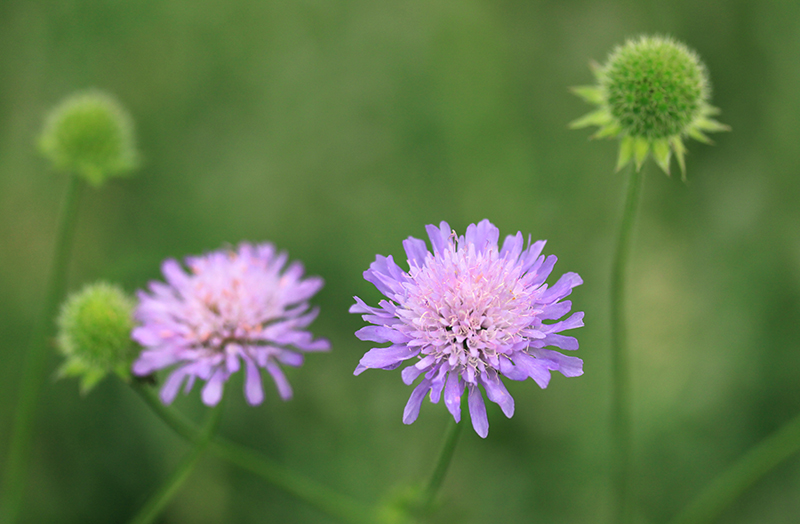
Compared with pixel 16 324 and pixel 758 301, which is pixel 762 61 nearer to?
pixel 758 301

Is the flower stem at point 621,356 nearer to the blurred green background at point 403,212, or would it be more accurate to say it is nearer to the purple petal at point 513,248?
the purple petal at point 513,248

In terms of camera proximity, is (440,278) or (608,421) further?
(608,421)

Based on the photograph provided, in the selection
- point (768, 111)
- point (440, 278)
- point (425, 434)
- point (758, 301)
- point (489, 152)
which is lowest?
point (425, 434)

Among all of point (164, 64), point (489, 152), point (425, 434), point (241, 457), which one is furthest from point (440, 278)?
point (164, 64)

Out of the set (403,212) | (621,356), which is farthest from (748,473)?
(403,212)

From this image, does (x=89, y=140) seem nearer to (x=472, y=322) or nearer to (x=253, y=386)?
(x=253, y=386)

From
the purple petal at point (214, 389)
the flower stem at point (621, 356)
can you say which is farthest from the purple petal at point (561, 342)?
the purple petal at point (214, 389)
